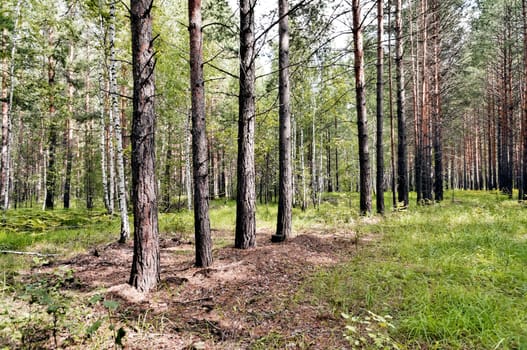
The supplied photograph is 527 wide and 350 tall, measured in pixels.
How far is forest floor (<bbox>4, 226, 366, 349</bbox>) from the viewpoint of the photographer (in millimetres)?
2695

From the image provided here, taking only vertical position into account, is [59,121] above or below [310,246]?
above

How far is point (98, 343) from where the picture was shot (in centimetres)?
258

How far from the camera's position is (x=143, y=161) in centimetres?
386

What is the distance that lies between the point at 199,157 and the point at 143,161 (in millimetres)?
1030

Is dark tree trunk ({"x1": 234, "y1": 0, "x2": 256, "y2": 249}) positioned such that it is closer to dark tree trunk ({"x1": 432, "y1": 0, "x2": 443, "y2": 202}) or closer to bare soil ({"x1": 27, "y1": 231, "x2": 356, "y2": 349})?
bare soil ({"x1": 27, "y1": 231, "x2": 356, "y2": 349})

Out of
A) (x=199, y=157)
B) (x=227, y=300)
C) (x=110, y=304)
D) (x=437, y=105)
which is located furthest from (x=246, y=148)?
(x=437, y=105)

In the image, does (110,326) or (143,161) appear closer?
(110,326)

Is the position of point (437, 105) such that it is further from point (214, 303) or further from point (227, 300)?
point (214, 303)

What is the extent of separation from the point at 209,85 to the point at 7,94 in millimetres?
10244

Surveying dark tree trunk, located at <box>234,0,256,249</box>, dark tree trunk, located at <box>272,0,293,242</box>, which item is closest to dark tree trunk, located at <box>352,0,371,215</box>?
dark tree trunk, located at <box>272,0,293,242</box>

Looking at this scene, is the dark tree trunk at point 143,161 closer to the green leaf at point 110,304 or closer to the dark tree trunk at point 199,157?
the dark tree trunk at point 199,157

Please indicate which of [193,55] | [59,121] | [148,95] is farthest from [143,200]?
[59,121]

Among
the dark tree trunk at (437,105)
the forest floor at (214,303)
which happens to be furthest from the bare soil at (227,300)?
the dark tree trunk at (437,105)

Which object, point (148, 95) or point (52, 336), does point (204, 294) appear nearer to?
point (52, 336)
